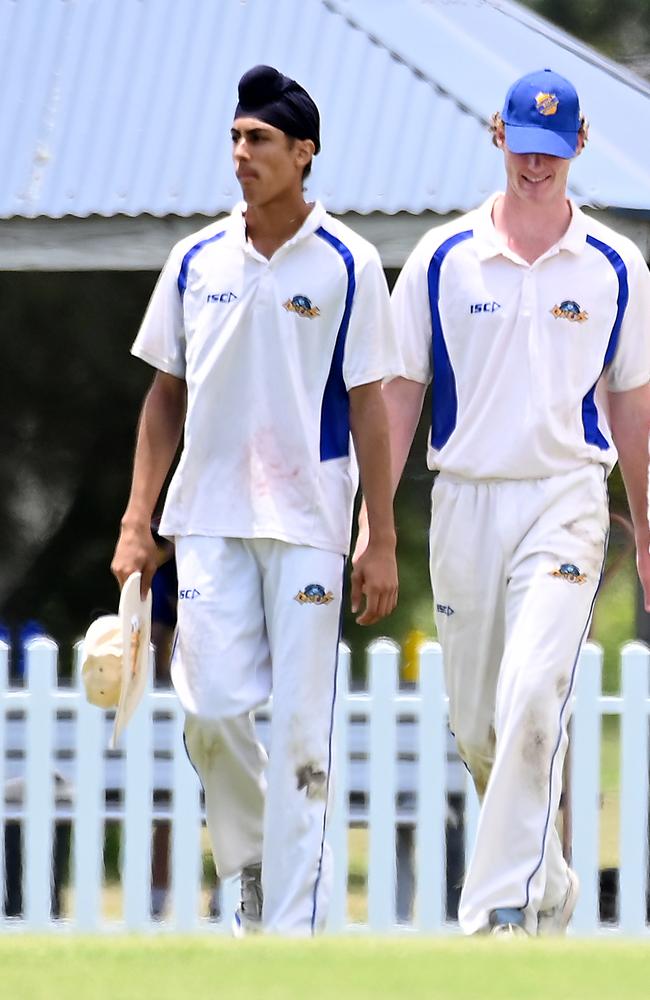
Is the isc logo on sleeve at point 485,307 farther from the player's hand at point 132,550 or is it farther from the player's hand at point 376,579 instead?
the player's hand at point 132,550

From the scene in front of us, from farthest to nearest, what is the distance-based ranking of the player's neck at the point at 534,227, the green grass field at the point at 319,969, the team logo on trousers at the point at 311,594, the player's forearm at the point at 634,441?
the player's forearm at the point at 634,441 < the player's neck at the point at 534,227 < the team logo on trousers at the point at 311,594 < the green grass field at the point at 319,969

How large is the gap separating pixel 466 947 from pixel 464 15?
6063mm

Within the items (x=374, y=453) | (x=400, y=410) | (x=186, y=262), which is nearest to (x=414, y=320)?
(x=400, y=410)

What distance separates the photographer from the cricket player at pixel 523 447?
206 inches

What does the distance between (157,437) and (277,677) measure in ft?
2.17

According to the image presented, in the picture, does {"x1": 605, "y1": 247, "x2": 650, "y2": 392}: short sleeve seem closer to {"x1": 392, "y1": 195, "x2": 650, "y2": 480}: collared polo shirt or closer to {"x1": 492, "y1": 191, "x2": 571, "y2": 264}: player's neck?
{"x1": 392, "y1": 195, "x2": 650, "y2": 480}: collared polo shirt

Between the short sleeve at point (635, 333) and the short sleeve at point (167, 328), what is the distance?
107cm

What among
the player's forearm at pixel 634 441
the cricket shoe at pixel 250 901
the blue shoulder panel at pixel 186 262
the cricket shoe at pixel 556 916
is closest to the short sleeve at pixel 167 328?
the blue shoulder panel at pixel 186 262

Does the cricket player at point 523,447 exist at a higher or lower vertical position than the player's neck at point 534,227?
lower

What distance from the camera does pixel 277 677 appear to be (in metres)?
5.14

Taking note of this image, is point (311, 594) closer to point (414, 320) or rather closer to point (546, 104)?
point (414, 320)

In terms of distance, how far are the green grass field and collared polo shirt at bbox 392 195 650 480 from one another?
1456mm

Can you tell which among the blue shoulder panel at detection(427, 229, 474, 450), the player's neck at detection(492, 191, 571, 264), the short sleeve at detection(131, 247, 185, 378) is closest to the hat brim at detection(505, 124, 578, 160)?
the player's neck at detection(492, 191, 571, 264)

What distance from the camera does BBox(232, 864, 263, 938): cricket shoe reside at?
5.35m
